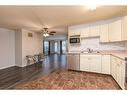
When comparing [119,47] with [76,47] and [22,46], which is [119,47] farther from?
[22,46]

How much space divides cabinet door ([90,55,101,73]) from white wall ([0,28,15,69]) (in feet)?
14.2

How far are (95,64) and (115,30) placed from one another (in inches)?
57.3

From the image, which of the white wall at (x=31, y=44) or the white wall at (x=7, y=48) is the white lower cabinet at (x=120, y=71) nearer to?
the white wall at (x=31, y=44)

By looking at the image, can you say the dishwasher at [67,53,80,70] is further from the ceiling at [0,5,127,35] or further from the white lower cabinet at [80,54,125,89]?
the ceiling at [0,5,127,35]

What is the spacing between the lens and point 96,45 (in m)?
5.21

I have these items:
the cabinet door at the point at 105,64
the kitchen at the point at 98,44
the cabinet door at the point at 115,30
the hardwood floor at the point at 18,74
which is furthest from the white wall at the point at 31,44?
the cabinet door at the point at 115,30

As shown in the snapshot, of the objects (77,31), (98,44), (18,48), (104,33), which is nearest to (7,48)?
(18,48)

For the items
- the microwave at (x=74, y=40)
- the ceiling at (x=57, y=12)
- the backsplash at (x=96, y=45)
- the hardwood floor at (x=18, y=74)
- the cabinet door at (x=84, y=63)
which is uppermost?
the ceiling at (x=57, y=12)

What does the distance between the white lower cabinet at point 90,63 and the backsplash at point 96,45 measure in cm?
69

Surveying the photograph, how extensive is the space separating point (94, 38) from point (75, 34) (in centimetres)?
91

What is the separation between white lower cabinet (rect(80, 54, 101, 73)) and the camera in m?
4.54

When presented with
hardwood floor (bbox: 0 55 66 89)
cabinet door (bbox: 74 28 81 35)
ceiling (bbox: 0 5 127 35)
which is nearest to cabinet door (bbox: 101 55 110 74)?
ceiling (bbox: 0 5 127 35)

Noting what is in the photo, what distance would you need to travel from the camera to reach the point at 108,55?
4.27m

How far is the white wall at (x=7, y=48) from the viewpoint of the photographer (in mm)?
5895
